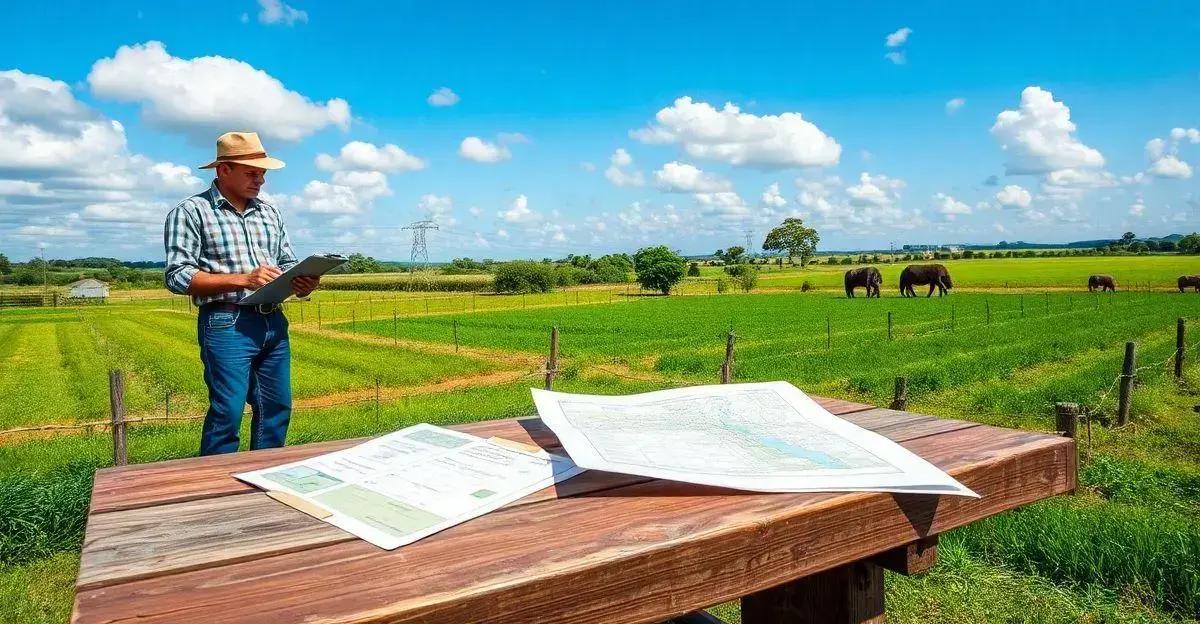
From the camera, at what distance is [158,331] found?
103 ft

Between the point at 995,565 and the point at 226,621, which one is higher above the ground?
the point at 226,621

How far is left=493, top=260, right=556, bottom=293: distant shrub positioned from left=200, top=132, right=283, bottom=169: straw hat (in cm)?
6577

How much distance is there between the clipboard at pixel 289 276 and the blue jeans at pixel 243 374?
0.42ft

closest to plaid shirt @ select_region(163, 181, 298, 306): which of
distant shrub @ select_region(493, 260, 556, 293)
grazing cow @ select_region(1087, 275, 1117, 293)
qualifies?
grazing cow @ select_region(1087, 275, 1117, 293)

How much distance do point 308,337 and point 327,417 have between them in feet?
62.2

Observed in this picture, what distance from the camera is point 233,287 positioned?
3314 millimetres

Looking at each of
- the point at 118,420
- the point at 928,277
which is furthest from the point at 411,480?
the point at 928,277

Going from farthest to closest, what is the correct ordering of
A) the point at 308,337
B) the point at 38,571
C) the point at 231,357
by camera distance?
the point at 308,337 → the point at 38,571 → the point at 231,357

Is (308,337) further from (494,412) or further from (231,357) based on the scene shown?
(231,357)

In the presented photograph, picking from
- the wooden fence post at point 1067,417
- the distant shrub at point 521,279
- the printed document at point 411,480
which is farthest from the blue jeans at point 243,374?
the distant shrub at point 521,279

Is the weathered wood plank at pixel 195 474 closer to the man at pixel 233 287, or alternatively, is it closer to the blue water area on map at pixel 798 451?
the blue water area on map at pixel 798 451

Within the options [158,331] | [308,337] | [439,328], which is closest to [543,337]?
[439,328]

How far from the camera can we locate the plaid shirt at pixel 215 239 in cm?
336

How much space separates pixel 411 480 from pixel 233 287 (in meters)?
2.42
